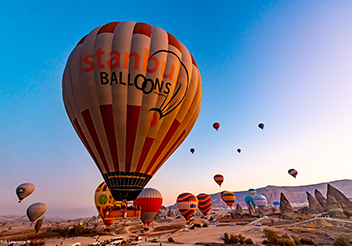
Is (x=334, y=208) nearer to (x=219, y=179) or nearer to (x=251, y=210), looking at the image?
(x=219, y=179)

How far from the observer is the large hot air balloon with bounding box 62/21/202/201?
1145cm

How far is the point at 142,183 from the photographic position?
11992 millimetres

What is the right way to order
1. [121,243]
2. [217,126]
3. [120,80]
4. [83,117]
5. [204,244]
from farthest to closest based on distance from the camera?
[217,126] → [121,243] → [204,244] → [83,117] → [120,80]

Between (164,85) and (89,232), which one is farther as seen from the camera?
(89,232)

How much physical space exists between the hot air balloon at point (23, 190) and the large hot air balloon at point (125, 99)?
3196 cm

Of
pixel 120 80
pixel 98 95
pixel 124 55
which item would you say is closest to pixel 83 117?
pixel 98 95

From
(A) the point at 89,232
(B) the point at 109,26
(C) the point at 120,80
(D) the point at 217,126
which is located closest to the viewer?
(C) the point at 120,80

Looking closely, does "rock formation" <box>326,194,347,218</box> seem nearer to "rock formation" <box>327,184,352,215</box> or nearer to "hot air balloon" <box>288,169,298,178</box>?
"rock formation" <box>327,184,352,215</box>

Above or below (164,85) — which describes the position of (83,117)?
below

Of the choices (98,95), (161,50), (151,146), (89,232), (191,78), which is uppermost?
(161,50)

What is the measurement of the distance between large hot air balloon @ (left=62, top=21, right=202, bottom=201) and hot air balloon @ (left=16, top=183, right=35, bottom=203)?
A: 32.0m

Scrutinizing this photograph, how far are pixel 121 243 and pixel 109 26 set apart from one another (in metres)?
28.0

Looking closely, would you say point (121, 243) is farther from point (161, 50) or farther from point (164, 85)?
point (161, 50)

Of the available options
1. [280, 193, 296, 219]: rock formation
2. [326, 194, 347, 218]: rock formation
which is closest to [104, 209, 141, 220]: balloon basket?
[326, 194, 347, 218]: rock formation
